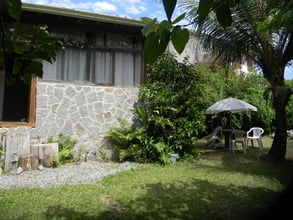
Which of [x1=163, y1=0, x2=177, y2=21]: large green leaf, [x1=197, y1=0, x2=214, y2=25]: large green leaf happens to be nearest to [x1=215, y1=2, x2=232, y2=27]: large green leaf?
[x1=197, y1=0, x2=214, y2=25]: large green leaf

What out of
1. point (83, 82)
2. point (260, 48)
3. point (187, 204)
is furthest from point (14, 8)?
point (260, 48)

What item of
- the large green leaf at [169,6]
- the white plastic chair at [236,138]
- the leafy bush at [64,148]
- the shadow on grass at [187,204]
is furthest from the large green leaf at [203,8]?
the white plastic chair at [236,138]

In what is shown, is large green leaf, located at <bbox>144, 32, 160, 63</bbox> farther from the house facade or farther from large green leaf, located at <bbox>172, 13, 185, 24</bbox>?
the house facade

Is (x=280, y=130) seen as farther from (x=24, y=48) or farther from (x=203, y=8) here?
(x=24, y=48)

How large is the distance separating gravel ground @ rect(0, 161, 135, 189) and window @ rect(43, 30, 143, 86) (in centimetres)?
269

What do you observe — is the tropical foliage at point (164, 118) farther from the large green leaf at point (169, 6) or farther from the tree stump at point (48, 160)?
the large green leaf at point (169, 6)

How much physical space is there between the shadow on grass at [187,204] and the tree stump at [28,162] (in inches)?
125

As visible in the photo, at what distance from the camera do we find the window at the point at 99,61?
9.48 meters

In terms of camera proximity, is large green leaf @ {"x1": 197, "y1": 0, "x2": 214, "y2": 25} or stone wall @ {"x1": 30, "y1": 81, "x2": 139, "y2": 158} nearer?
large green leaf @ {"x1": 197, "y1": 0, "x2": 214, "y2": 25}

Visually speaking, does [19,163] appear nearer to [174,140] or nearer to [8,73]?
[174,140]

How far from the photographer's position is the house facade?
8.85 meters

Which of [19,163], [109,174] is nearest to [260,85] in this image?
[109,174]

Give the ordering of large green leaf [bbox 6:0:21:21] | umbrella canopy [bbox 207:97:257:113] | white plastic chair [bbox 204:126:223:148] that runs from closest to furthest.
Answer: large green leaf [bbox 6:0:21:21] → umbrella canopy [bbox 207:97:257:113] → white plastic chair [bbox 204:126:223:148]

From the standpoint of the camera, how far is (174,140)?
31.5 ft
